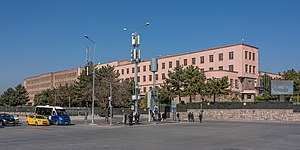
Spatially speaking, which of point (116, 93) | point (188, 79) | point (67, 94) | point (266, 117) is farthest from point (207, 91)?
point (67, 94)

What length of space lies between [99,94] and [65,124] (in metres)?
32.6

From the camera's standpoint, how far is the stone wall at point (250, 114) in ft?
181

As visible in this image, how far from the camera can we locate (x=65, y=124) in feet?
151

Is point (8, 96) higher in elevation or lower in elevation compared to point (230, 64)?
lower

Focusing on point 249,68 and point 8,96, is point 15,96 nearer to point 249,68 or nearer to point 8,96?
point 8,96

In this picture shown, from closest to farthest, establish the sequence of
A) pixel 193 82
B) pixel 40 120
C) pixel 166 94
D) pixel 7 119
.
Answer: pixel 7 119
pixel 40 120
pixel 193 82
pixel 166 94

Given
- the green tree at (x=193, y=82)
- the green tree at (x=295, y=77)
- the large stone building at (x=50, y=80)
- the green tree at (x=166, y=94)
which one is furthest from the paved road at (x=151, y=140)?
the large stone building at (x=50, y=80)

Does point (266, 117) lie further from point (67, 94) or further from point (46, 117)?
point (67, 94)

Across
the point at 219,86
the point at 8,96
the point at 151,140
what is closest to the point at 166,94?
the point at 219,86

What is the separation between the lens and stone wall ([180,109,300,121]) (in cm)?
5525

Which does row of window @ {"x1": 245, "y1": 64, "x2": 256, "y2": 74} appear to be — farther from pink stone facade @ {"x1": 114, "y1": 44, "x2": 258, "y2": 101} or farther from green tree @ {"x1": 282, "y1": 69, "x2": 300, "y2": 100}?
green tree @ {"x1": 282, "y1": 69, "x2": 300, "y2": 100}

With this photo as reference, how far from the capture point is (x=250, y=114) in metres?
60.0

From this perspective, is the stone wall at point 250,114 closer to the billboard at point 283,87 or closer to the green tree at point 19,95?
the billboard at point 283,87

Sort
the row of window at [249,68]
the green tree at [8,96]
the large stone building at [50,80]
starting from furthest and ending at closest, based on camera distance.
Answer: the large stone building at [50,80] < the green tree at [8,96] < the row of window at [249,68]
